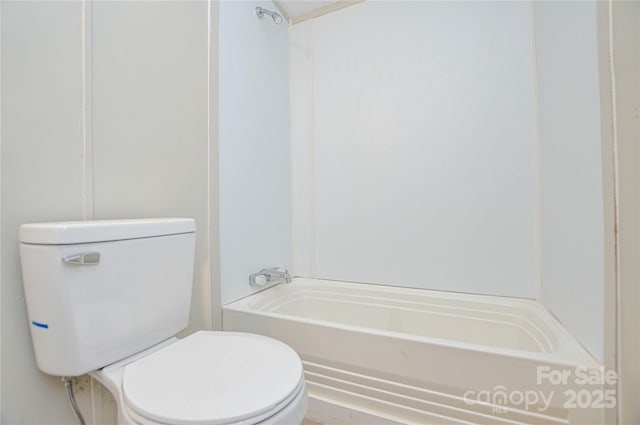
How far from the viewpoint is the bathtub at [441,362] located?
686 mm

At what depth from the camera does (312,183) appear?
5.30 feet

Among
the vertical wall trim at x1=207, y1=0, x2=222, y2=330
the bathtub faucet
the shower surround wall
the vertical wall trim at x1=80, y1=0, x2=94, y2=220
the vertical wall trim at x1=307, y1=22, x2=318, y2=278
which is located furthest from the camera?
the vertical wall trim at x1=307, y1=22, x2=318, y2=278

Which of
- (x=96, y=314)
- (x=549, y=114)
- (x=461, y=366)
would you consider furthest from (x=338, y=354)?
(x=549, y=114)

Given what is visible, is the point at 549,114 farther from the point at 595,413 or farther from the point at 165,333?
the point at 165,333

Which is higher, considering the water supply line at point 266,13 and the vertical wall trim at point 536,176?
the water supply line at point 266,13

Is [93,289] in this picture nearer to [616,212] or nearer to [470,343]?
[470,343]

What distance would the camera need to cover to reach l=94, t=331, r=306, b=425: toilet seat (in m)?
0.51

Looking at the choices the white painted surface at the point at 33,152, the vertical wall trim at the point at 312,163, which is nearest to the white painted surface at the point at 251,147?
the vertical wall trim at the point at 312,163

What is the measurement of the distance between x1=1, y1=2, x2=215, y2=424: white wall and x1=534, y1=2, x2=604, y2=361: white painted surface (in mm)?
1285

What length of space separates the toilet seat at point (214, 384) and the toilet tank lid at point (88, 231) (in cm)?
34

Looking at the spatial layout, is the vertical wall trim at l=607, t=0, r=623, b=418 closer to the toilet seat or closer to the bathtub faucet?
the toilet seat

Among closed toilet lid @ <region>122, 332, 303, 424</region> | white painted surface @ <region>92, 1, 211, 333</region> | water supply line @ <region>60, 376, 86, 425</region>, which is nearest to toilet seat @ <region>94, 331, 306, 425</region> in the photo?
closed toilet lid @ <region>122, 332, 303, 424</region>

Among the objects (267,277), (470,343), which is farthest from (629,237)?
(267,277)

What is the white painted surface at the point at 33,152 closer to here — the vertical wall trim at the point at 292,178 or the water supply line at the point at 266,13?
the water supply line at the point at 266,13
